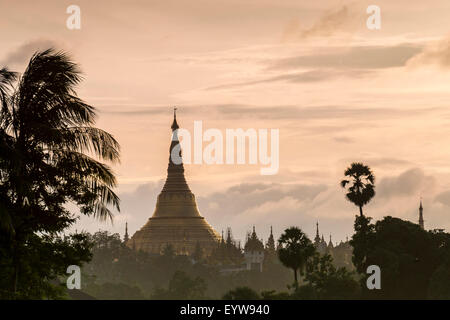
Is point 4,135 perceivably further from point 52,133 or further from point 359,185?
point 359,185

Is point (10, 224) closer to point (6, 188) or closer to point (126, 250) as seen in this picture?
point (6, 188)

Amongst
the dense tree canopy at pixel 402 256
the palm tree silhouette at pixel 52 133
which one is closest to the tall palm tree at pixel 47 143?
the palm tree silhouette at pixel 52 133

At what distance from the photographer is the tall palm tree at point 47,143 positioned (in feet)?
115

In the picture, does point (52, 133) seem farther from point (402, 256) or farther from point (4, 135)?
point (402, 256)

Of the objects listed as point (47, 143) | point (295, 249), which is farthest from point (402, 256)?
point (47, 143)

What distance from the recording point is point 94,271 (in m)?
184

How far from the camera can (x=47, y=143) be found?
3528 centimetres

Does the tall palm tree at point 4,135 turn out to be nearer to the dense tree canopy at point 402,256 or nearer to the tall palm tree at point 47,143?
the tall palm tree at point 47,143

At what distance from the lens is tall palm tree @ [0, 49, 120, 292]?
34969mm

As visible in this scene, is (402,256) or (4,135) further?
(402,256)

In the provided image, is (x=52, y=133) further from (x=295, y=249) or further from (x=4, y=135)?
(x=295, y=249)

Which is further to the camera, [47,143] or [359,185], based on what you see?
[359,185]

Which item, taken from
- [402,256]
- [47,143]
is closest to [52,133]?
[47,143]
